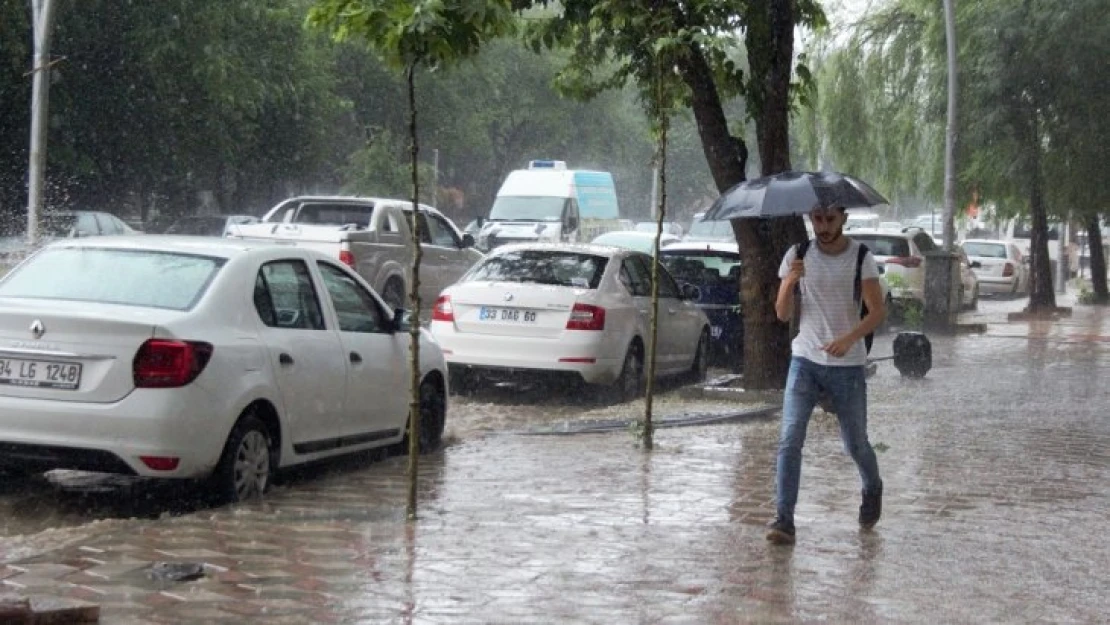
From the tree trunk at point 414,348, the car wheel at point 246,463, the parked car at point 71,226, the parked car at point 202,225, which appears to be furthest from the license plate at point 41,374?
the parked car at point 202,225

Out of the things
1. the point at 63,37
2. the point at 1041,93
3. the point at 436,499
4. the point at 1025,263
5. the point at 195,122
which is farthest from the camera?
the point at 1025,263

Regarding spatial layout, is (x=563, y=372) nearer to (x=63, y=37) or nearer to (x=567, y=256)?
(x=567, y=256)

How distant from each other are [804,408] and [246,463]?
3165 millimetres

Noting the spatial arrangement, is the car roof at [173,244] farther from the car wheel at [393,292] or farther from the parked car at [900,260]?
the parked car at [900,260]

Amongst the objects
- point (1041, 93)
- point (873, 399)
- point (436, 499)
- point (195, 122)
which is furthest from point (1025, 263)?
point (436, 499)

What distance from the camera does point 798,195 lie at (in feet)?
30.6

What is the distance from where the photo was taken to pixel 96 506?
9492 millimetres

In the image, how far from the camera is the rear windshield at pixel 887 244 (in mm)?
30172

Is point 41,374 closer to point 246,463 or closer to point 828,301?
point 246,463

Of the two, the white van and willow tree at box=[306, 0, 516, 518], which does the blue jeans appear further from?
the white van

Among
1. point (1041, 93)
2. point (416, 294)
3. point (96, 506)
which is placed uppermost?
point (1041, 93)

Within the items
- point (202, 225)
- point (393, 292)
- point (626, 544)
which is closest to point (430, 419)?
point (626, 544)

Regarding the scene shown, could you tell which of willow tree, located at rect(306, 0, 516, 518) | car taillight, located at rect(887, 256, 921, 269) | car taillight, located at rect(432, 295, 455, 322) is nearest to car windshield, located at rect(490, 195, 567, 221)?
car taillight, located at rect(887, 256, 921, 269)

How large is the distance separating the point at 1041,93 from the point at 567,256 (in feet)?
61.7
